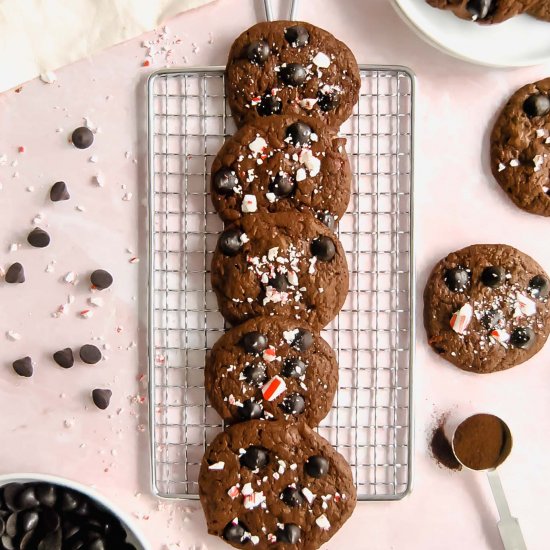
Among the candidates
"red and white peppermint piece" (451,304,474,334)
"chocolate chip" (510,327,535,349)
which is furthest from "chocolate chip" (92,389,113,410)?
"chocolate chip" (510,327,535,349)

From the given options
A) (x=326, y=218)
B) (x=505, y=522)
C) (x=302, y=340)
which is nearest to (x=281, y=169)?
(x=326, y=218)

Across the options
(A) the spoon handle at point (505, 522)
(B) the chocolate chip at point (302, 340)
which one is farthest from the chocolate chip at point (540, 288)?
(B) the chocolate chip at point (302, 340)

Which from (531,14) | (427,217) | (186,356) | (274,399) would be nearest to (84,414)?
(186,356)

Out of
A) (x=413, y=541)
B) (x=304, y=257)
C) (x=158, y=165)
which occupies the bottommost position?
(x=413, y=541)

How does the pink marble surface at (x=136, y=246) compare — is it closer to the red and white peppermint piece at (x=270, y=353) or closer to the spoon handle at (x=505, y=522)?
the spoon handle at (x=505, y=522)

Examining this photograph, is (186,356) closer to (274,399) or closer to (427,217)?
(274,399)
